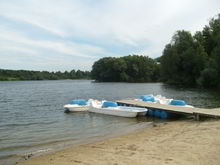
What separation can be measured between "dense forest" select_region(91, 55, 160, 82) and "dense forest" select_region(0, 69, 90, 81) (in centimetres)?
5418

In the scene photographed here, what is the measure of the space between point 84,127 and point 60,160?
20.7 ft

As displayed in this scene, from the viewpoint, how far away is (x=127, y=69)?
301 ft

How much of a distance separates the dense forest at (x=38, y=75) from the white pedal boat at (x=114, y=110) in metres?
115

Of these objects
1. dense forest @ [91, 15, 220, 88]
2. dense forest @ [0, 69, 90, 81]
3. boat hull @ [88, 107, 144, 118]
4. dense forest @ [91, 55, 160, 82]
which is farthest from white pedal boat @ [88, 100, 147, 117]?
dense forest @ [0, 69, 90, 81]

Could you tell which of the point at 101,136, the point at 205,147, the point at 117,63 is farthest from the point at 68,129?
the point at 117,63

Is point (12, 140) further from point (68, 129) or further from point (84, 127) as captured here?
point (84, 127)

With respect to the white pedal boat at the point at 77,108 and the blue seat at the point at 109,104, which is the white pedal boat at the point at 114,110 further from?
the white pedal boat at the point at 77,108

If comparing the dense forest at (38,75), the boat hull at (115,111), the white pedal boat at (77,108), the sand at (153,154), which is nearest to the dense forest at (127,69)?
the dense forest at (38,75)

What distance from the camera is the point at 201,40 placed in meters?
54.3

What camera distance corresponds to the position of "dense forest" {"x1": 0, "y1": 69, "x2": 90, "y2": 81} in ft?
406

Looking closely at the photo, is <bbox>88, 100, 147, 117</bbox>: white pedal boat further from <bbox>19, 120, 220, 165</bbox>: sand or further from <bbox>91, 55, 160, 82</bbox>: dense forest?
<bbox>91, 55, 160, 82</bbox>: dense forest

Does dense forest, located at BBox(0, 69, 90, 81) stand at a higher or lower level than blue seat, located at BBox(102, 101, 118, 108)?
higher

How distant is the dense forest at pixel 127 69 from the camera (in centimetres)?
8931

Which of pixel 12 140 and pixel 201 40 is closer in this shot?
pixel 12 140
